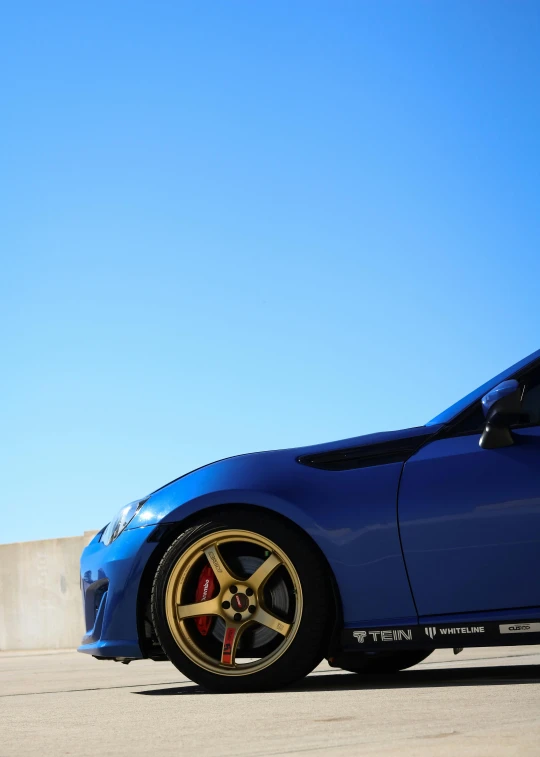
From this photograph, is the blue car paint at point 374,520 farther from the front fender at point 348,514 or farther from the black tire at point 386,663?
the black tire at point 386,663

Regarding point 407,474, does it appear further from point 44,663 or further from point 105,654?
point 44,663

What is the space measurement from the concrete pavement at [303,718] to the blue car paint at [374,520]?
0.33 m

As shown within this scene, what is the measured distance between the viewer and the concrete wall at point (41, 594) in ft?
39.7

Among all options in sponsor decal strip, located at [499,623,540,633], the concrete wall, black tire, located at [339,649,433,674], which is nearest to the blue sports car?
sponsor decal strip, located at [499,623,540,633]

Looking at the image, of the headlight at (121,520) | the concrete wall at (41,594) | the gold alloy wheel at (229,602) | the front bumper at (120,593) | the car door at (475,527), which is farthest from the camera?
the concrete wall at (41,594)

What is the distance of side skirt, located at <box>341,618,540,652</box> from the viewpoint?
13.8ft

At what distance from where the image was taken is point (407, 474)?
4348 millimetres

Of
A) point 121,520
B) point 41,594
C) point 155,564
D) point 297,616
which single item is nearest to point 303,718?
point 297,616

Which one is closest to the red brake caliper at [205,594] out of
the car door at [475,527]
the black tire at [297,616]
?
the black tire at [297,616]

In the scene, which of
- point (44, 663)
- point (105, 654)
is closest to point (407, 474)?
point (105, 654)

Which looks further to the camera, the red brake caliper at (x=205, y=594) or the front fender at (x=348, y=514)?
the red brake caliper at (x=205, y=594)

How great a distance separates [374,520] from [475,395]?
2.22ft

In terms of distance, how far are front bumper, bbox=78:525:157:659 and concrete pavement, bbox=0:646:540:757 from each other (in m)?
0.21

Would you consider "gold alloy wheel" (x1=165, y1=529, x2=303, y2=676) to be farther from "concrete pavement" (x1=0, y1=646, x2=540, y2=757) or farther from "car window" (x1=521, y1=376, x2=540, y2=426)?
"car window" (x1=521, y1=376, x2=540, y2=426)
